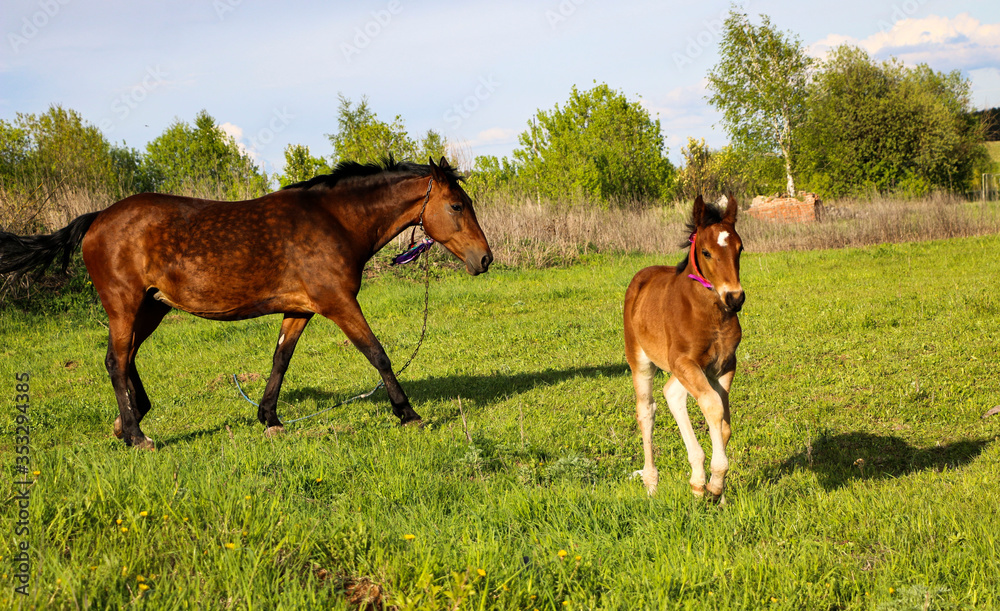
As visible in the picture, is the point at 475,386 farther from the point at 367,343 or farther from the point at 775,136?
the point at 775,136

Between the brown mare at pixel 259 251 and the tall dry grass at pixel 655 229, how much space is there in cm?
1359

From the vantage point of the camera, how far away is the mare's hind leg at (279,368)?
705 cm

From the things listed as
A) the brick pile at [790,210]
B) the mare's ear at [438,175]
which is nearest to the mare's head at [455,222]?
the mare's ear at [438,175]

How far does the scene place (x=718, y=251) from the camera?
158 inches

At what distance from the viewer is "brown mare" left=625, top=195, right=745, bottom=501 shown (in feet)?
13.3

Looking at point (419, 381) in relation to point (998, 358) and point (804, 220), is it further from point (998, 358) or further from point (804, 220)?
point (804, 220)

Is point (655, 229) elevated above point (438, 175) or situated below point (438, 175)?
below

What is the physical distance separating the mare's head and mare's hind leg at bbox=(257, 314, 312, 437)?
1671 millimetres

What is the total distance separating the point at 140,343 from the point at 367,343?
2282 millimetres

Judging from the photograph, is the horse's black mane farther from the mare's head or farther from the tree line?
the tree line

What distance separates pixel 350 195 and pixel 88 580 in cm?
483

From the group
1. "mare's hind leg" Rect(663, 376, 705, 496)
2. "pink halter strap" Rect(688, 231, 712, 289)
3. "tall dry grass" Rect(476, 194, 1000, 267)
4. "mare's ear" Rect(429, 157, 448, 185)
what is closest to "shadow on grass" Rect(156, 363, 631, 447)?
"mare's ear" Rect(429, 157, 448, 185)
